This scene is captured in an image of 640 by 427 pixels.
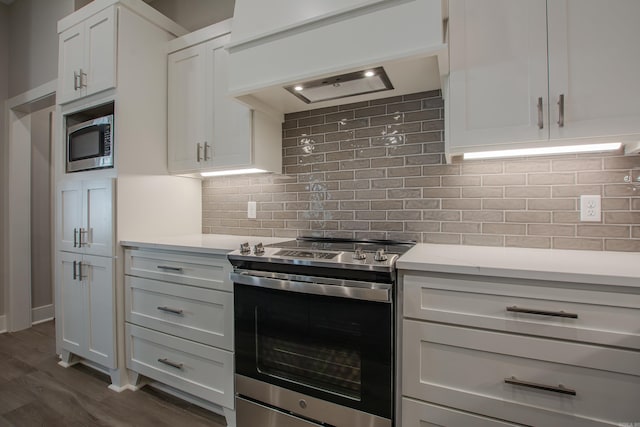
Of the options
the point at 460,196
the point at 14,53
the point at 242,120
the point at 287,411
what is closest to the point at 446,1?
the point at 460,196

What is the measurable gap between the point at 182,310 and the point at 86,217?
1.04 metres

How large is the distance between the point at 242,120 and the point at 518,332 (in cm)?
181

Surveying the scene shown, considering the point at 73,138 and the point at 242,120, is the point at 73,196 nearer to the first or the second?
the point at 73,138

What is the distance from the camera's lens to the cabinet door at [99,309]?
203cm

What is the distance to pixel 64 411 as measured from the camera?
1.80 m

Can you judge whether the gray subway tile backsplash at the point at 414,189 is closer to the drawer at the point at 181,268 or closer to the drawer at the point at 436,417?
the drawer at the point at 181,268

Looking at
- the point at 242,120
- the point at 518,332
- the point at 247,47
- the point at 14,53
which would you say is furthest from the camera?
the point at 14,53

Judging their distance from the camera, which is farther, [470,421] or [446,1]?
[446,1]

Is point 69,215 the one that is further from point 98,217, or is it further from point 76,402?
point 76,402

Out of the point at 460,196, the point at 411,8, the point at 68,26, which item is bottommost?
the point at 460,196

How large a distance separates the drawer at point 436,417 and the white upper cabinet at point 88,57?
2497 mm

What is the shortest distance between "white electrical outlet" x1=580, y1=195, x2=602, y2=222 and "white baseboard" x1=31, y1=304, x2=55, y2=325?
4719mm

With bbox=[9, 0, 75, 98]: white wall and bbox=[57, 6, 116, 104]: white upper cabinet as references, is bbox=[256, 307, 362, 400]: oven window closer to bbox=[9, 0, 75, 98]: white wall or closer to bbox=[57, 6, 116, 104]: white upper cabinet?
bbox=[57, 6, 116, 104]: white upper cabinet

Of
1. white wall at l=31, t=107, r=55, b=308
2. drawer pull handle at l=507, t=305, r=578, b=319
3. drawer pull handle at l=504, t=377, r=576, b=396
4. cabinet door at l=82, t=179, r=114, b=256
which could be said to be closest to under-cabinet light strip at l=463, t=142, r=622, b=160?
drawer pull handle at l=507, t=305, r=578, b=319
